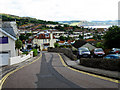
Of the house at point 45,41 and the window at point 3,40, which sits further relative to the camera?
the house at point 45,41

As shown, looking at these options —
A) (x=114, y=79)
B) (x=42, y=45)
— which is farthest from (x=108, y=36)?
(x=42, y=45)

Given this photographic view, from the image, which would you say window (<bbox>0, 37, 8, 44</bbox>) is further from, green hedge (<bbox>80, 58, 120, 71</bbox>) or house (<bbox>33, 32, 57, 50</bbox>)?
house (<bbox>33, 32, 57, 50</bbox>)

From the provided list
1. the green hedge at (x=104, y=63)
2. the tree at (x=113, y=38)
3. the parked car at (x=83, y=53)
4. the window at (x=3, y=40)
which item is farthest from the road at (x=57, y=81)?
the tree at (x=113, y=38)

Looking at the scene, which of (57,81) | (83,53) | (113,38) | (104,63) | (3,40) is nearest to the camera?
(57,81)

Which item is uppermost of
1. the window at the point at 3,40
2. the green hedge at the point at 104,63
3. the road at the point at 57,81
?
the window at the point at 3,40

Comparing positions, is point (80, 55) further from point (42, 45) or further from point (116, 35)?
point (42, 45)

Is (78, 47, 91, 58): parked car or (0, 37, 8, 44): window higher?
(0, 37, 8, 44): window

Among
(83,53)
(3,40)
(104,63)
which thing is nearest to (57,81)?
(104,63)

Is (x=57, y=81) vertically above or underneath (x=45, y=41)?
underneath

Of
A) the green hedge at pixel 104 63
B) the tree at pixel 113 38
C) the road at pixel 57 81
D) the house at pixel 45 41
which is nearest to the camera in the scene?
the road at pixel 57 81

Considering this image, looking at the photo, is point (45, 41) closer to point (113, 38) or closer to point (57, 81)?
point (113, 38)

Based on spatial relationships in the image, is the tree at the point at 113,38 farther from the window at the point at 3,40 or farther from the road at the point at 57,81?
the road at the point at 57,81

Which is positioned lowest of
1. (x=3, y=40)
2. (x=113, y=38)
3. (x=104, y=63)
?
(x=104, y=63)

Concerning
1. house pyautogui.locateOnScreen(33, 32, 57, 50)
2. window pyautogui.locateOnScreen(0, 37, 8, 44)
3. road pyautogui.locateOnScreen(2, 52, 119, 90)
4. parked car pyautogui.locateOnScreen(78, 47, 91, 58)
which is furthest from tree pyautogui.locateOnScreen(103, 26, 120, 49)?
house pyautogui.locateOnScreen(33, 32, 57, 50)
